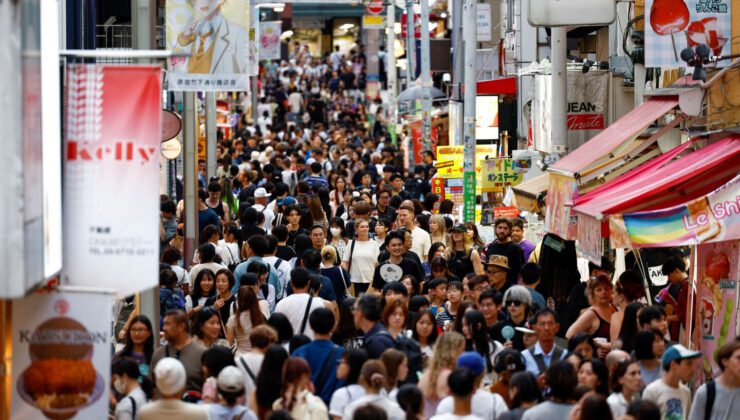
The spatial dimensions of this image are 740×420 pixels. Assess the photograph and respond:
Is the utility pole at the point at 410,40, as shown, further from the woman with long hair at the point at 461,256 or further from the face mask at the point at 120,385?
the face mask at the point at 120,385

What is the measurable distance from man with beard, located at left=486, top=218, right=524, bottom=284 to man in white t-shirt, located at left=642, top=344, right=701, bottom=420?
19.7 ft

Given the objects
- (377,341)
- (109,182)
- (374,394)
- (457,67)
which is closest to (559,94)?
(377,341)

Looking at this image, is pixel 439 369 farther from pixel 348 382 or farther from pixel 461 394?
pixel 461 394

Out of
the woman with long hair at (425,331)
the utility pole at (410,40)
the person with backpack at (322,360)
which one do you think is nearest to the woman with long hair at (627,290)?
the woman with long hair at (425,331)

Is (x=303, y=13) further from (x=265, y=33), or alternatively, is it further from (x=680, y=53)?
(x=680, y=53)

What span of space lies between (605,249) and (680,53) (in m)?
3.91

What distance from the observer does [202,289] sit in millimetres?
13117

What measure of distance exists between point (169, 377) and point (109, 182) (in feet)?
3.86

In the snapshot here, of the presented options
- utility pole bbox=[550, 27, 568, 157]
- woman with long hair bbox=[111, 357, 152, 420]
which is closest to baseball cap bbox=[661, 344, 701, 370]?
woman with long hair bbox=[111, 357, 152, 420]

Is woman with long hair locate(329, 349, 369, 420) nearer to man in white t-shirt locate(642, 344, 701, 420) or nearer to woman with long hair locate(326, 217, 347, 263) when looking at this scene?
man in white t-shirt locate(642, 344, 701, 420)

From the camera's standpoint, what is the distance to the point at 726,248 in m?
12.3

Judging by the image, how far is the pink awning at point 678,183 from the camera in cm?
1230

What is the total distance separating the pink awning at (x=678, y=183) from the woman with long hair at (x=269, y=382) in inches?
158

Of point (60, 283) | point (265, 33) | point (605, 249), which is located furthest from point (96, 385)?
point (265, 33)
